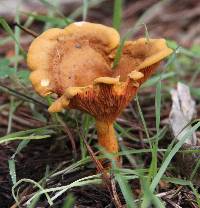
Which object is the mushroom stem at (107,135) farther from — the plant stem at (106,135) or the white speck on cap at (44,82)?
the white speck on cap at (44,82)

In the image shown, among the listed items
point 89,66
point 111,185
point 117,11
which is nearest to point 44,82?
point 89,66

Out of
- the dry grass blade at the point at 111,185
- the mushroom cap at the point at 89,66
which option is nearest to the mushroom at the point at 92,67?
the mushroom cap at the point at 89,66

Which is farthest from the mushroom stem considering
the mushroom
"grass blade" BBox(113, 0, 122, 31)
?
"grass blade" BBox(113, 0, 122, 31)

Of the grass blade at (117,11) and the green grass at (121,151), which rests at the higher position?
the grass blade at (117,11)

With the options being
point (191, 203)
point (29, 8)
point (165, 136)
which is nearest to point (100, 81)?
point (191, 203)

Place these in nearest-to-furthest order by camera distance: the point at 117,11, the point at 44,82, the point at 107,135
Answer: the point at 44,82
the point at 107,135
the point at 117,11

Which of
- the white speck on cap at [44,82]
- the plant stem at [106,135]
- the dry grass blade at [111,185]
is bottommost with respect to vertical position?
the dry grass blade at [111,185]

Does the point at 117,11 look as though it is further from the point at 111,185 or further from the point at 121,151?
the point at 111,185

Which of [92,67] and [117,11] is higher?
[117,11]

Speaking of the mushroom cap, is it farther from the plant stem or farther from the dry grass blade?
the dry grass blade
